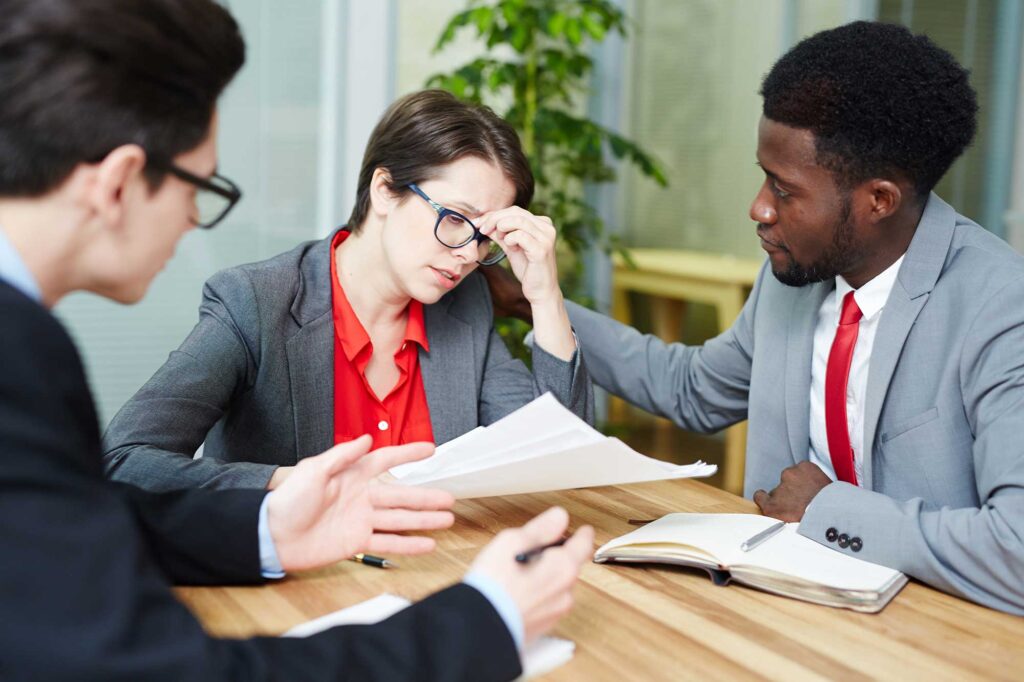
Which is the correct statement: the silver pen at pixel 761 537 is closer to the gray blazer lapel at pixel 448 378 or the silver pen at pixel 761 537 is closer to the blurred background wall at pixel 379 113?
the gray blazer lapel at pixel 448 378

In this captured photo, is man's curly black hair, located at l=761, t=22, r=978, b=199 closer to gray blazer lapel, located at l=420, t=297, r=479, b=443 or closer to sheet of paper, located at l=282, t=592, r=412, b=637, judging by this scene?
gray blazer lapel, located at l=420, t=297, r=479, b=443

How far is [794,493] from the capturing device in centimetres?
149

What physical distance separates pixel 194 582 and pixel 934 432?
104 centimetres

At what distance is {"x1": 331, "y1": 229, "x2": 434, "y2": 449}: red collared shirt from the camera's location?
180 centimetres

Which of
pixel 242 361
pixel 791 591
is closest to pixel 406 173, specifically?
pixel 242 361

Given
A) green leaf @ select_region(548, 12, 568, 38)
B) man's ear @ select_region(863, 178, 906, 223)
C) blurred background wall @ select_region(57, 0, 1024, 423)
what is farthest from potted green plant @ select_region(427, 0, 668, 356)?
man's ear @ select_region(863, 178, 906, 223)

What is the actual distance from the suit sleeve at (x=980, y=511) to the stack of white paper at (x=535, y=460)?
0.22 m

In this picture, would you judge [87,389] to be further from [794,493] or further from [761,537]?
[794,493]

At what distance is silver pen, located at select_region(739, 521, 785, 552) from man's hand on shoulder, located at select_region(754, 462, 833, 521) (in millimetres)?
37

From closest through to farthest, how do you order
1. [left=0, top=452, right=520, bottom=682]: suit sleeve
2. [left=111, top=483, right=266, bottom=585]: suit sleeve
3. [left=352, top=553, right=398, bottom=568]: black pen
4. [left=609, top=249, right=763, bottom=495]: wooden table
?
[left=0, top=452, right=520, bottom=682]: suit sleeve → [left=111, top=483, right=266, bottom=585]: suit sleeve → [left=352, top=553, right=398, bottom=568]: black pen → [left=609, top=249, right=763, bottom=495]: wooden table

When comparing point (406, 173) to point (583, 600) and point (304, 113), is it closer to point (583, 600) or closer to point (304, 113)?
point (583, 600)

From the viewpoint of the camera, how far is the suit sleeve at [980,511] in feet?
4.08

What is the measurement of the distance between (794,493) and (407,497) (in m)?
0.59

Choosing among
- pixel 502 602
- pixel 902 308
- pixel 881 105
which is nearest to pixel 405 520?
pixel 502 602
